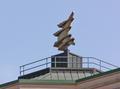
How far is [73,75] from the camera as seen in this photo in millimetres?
61156

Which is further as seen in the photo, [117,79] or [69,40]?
[69,40]

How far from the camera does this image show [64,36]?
63594mm

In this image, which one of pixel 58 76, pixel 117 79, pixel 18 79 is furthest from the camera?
pixel 58 76

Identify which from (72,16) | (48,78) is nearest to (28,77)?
(48,78)

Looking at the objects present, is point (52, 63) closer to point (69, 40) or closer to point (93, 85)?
point (69, 40)

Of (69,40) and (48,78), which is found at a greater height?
(69,40)

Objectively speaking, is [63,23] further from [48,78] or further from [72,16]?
[48,78]

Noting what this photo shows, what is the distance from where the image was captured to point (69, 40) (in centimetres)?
6350

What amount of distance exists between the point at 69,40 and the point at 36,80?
837 centimetres

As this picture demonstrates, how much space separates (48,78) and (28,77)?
2.67 meters

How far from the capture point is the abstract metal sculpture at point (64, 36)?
6338 centimetres

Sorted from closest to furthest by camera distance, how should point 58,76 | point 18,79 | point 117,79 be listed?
point 117,79
point 18,79
point 58,76

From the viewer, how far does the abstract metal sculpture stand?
6338 cm

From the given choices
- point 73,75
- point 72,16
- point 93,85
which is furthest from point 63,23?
point 93,85
